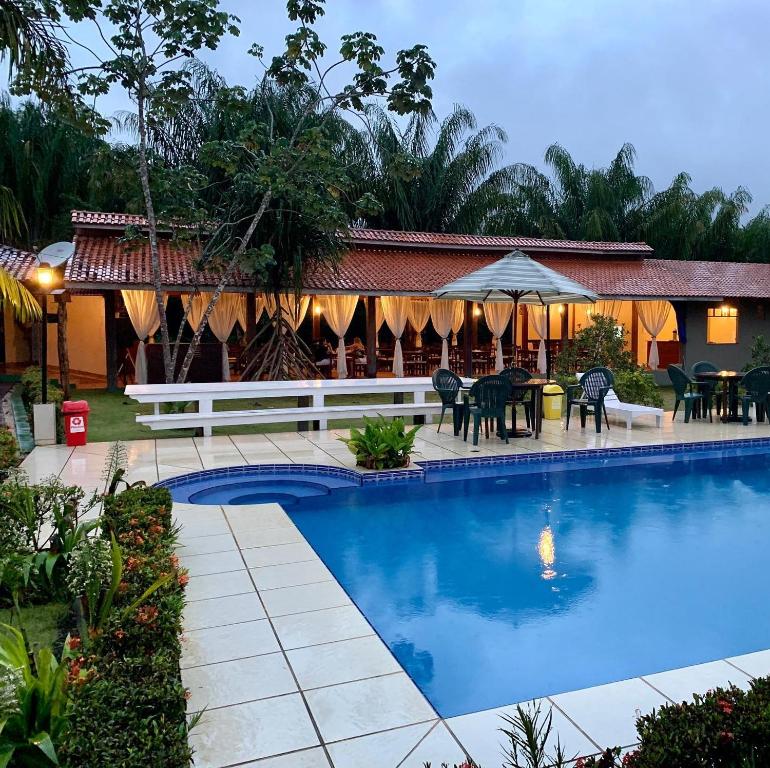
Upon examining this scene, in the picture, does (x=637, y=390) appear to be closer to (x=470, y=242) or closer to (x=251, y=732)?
(x=470, y=242)

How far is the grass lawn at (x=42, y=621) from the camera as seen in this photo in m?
3.55

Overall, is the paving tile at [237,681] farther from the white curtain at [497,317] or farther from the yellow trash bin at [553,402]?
the white curtain at [497,317]

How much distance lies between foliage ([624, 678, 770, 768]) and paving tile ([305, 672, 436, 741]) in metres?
Answer: 1.07

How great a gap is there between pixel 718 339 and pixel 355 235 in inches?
396

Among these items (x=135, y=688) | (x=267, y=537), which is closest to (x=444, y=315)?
(x=267, y=537)

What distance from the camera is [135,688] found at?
88.4 inches

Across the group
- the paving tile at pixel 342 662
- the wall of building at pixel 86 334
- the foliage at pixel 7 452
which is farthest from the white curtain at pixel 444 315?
the paving tile at pixel 342 662

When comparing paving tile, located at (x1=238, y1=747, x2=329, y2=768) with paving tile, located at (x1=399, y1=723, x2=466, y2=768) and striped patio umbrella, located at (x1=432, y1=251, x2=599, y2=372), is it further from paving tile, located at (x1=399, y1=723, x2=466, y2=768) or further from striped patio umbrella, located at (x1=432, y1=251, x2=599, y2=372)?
striped patio umbrella, located at (x1=432, y1=251, x2=599, y2=372)

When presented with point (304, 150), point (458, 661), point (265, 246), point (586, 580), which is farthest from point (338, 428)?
point (458, 661)

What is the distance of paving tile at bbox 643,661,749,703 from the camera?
3.03 meters

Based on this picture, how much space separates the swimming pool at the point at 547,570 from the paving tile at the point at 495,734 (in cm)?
22

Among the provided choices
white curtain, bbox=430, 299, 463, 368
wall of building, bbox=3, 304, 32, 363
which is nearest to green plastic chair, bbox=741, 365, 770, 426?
white curtain, bbox=430, 299, 463, 368

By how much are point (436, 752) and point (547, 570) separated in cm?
257

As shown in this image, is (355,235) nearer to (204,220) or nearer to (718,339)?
(204,220)
